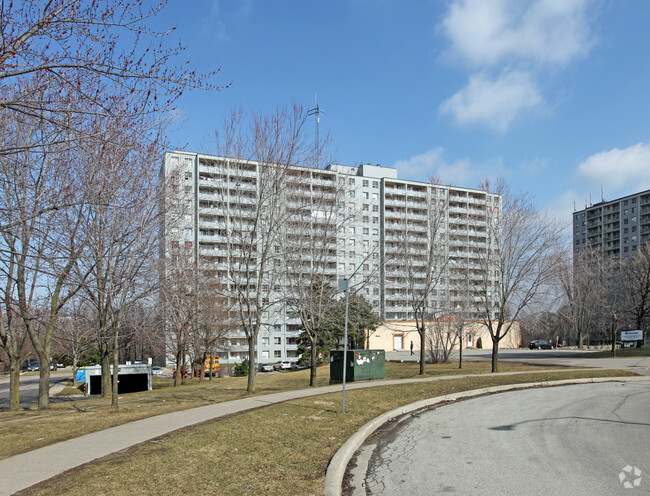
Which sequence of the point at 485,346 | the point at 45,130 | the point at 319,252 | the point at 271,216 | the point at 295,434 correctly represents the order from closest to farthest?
the point at 295,434, the point at 45,130, the point at 271,216, the point at 319,252, the point at 485,346

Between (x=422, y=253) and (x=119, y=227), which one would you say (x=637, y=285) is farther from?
(x=119, y=227)

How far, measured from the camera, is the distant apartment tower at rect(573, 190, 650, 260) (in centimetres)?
11114

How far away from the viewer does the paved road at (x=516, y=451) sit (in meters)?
6.33

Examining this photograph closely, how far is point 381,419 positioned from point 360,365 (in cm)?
1064

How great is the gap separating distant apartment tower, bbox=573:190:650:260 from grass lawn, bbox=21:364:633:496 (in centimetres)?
10929

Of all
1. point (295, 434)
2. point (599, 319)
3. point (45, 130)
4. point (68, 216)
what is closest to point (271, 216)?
point (68, 216)

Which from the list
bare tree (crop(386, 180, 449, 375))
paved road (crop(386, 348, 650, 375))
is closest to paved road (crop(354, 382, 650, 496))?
bare tree (crop(386, 180, 449, 375))

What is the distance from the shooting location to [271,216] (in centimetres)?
1734

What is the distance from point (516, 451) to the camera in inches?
318

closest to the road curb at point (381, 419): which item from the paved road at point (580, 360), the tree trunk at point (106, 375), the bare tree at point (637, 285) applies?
the paved road at point (580, 360)

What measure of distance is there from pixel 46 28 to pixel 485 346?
73581 mm

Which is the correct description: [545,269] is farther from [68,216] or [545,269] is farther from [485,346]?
[485,346]

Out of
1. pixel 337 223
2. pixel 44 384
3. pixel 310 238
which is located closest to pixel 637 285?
pixel 337 223

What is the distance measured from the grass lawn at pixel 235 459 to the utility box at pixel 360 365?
30.1 feet
